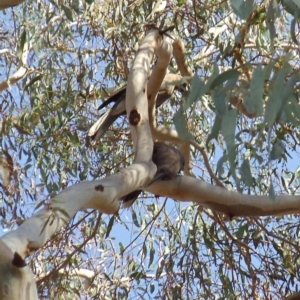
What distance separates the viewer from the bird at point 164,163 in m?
2.78

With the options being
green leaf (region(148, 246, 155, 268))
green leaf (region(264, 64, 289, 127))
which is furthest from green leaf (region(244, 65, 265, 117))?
green leaf (region(148, 246, 155, 268))

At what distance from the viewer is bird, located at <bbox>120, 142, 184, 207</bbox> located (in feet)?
9.11

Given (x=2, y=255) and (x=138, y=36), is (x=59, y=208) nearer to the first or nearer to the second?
(x=2, y=255)

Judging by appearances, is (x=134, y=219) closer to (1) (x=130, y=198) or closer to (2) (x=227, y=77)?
(1) (x=130, y=198)

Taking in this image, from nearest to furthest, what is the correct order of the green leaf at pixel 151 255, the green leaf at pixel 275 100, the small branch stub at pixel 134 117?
1. the green leaf at pixel 275 100
2. the small branch stub at pixel 134 117
3. the green leaf at pixel 151 255

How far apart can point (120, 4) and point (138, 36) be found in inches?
12.5

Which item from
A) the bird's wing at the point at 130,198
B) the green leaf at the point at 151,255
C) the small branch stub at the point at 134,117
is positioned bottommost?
the bird's wing at the point at 130,198

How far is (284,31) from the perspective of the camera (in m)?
4.47

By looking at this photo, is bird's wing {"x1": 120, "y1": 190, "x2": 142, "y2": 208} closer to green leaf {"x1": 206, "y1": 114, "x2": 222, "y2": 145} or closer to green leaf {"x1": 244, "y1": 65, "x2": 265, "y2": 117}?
green leaf {"x1": 206, "y1": 114, "x2": 222, "y2": 145}

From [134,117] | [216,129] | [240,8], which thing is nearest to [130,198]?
[134,117]

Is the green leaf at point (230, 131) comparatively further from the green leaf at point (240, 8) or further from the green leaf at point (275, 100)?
the green leaf at point (240, 8)

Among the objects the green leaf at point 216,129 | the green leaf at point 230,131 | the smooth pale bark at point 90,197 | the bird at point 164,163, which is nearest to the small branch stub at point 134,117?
the smooth pale bark at point 90,197

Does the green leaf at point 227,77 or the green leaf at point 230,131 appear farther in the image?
the green leaf at point 227,77

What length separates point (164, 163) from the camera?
2.80 m
